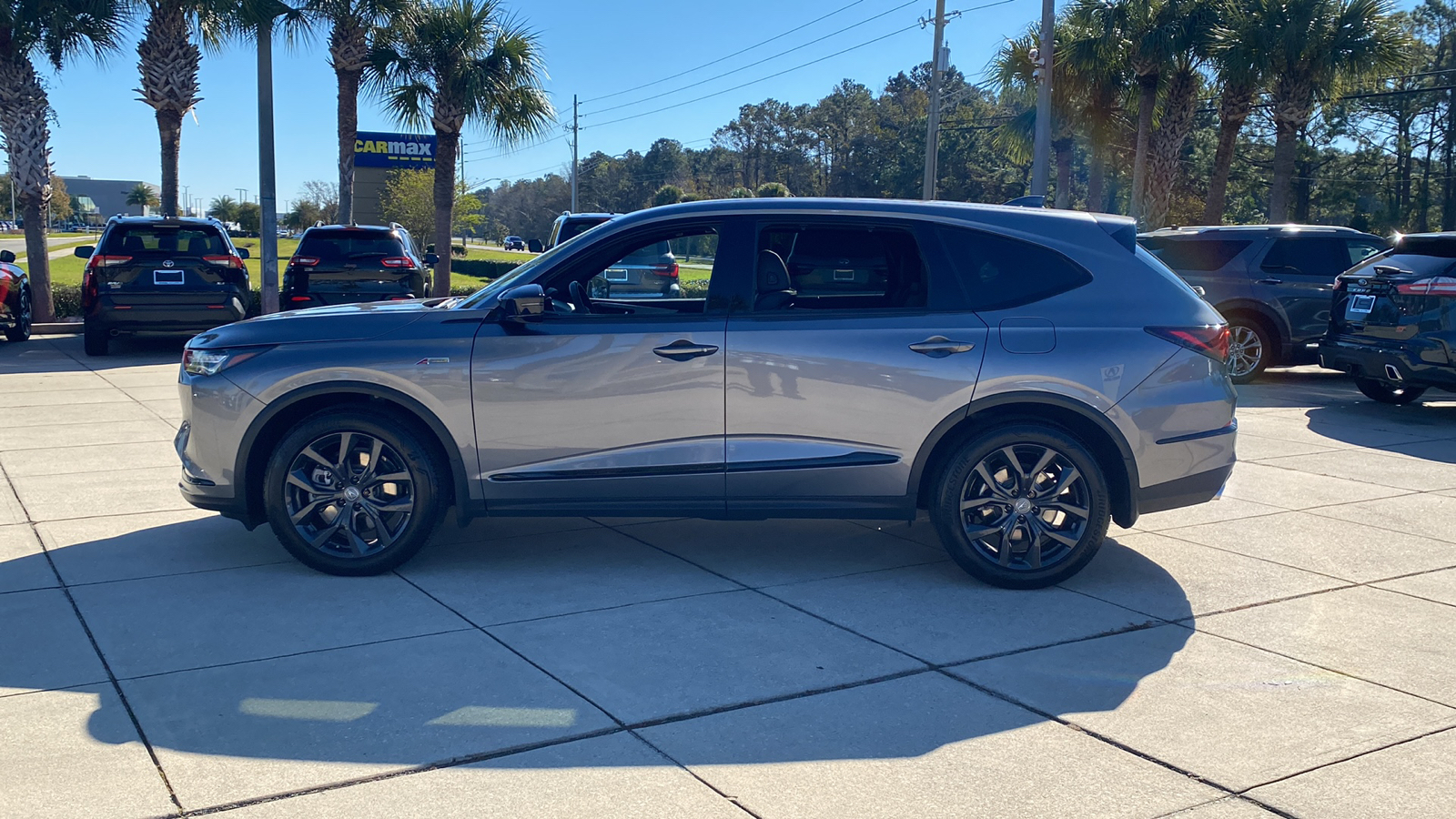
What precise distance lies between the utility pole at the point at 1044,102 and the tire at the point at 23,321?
16392 mm

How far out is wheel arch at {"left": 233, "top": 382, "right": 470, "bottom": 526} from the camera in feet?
17.9

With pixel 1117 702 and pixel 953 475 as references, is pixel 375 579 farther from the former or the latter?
pixel 1117 702

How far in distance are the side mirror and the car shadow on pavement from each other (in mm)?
1282

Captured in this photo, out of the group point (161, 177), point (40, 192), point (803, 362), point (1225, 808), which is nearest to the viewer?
point (1225, 808)

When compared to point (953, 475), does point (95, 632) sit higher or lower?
lower

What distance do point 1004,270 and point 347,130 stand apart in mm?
18433

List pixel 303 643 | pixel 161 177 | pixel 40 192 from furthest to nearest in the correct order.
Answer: pixel 161 177 → pixel 40 192 → pixel 303 643

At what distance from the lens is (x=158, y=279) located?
Result: 14.2m

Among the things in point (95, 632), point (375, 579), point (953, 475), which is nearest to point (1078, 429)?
point (953, 475)

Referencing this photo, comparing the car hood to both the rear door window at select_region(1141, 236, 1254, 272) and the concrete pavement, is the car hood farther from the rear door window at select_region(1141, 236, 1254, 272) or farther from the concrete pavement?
the rear door window at select_region(1141, 236, 1254, 272)

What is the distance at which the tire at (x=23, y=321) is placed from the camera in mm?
16266

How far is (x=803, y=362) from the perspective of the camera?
213 inches

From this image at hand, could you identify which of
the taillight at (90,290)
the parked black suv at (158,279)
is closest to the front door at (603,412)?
the parked black suv at (158,279)

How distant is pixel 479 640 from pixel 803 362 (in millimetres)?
1899
